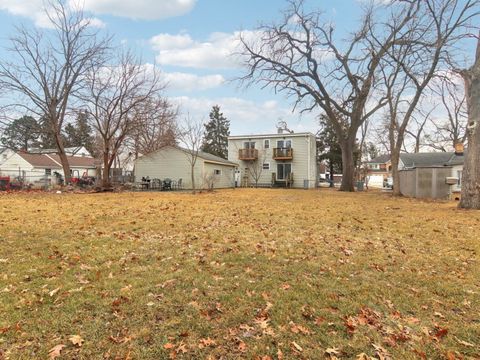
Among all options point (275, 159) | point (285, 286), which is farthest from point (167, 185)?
point (285, 286)

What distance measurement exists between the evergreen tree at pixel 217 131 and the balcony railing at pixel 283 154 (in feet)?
80.4

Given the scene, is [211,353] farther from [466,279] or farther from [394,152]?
[394,152]

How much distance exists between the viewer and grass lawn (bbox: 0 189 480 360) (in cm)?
271

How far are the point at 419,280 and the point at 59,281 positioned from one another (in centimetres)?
463

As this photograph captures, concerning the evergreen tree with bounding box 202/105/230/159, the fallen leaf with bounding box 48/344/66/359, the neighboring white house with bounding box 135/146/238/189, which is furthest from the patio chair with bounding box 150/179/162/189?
the evergreen tree with bounding box 202/105/230/159

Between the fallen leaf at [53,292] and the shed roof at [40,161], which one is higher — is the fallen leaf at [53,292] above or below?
below

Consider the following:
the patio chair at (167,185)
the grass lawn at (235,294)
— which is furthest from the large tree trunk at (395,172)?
the patio chair at (167,185)

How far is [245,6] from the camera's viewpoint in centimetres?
1480

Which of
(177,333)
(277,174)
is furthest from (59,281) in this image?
(277,174)

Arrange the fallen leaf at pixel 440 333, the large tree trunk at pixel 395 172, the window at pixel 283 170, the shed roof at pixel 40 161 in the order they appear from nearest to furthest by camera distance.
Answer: the fallen leaf at pixel 440 333
the large tree trunk at pixel 395 172
the window at pixel 283 170
the shed roof at pixel 40 161

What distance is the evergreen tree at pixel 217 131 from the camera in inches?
2226

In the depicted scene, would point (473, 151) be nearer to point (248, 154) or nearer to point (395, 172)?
point (395, 172)

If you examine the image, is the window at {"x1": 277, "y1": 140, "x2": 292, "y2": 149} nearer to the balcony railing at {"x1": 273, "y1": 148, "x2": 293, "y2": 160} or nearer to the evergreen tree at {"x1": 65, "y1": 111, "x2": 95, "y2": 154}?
the balcony railing at {"x1": 273, "y1": 148, "x2": 293, "y2": 160}

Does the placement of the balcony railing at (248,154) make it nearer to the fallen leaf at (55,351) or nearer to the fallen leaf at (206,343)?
the fallen leaf at (206,343)
